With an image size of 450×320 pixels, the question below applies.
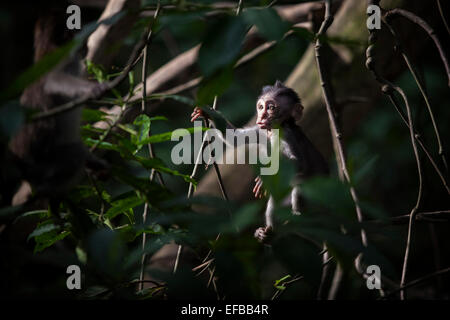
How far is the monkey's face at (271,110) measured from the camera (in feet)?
7.32

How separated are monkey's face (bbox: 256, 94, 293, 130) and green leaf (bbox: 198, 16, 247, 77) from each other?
1.28 meters

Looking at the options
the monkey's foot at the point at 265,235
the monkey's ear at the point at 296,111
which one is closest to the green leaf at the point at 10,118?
the monkey's foot at the point at 265,235

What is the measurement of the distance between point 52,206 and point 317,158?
125 centimetres

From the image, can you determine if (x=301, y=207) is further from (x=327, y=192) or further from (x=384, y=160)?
(x=384, y=160)

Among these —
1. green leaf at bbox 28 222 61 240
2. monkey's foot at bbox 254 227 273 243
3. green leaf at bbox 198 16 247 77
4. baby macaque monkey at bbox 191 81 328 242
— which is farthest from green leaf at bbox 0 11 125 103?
baby macaque monkey at bbox 191 81 328 242

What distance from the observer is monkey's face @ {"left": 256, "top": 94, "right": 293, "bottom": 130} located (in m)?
2.23

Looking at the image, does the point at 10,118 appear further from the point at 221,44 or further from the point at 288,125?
the point at 288,125

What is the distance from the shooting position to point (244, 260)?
97 centimetres

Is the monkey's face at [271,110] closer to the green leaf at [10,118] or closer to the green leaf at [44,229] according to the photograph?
the green leaf at [44,229]

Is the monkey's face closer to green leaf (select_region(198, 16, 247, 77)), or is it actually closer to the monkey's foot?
the monkey's foot

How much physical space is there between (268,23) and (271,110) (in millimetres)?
1334

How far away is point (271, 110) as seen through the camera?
224cm

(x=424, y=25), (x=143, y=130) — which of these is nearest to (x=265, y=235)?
(x=143, y=130)
